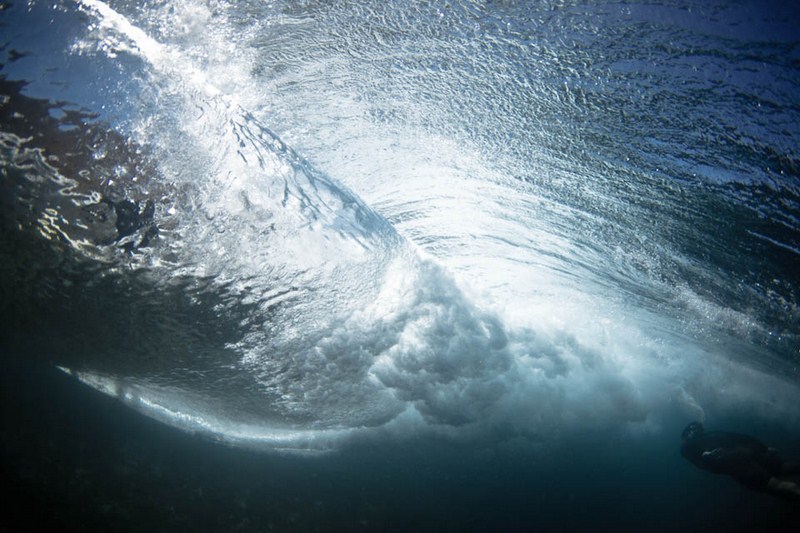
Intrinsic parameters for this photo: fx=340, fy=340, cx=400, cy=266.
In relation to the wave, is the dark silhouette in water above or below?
below

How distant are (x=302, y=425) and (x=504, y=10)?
1366 centimetres

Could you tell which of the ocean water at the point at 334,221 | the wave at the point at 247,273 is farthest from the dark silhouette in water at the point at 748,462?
the wave at the point at 247,273

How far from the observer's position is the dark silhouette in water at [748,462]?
9.91 metres

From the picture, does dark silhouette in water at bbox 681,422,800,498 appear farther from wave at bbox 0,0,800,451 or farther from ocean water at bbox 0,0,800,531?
wave at bbox 0,0,800,451

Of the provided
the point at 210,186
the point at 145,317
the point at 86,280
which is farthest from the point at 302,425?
the point at 210,186

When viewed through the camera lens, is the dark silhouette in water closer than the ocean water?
No

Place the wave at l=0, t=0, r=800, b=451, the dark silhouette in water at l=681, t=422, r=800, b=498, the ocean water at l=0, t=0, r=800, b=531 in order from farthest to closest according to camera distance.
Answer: the dark silhouette in water at l=681, t=422, r=800, b=498 < the wave at l=0, t=0, r=800, b=451 < the ocean water at l=0, t=0, r=800, b=531

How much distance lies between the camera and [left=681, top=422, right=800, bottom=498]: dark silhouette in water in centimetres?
991

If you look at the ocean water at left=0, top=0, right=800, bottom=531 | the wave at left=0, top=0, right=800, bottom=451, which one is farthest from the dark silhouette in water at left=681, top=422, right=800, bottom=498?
the wave at left=0, top=0, right=800, bottom=451

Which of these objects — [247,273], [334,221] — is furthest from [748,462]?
[247,273]

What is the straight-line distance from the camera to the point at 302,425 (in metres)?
12.9

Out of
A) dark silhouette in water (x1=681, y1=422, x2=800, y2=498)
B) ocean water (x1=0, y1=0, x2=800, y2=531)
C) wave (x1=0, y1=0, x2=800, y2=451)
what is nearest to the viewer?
ocean water (x1=0, y1=0, x2=800, y2=531)

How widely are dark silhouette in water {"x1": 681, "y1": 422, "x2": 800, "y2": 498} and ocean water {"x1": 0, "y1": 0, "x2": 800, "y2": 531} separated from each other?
3821mm

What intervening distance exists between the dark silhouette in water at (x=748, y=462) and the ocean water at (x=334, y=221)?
3.82m
